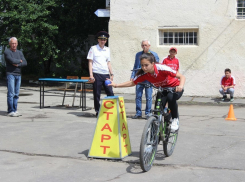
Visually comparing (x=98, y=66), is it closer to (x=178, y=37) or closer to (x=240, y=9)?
(x=178, y=37)

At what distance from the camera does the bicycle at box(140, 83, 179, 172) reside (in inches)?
209

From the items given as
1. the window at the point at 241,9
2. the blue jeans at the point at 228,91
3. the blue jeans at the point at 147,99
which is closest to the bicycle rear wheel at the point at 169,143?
the blue jeans at the point at 147,99

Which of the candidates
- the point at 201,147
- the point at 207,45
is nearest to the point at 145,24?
the point at 207,45

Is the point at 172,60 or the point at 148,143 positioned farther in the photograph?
the point at 172,60

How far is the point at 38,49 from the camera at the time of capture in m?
19.1

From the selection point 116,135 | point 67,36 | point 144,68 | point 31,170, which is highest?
point 67,36

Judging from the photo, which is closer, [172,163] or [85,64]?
[172,163]

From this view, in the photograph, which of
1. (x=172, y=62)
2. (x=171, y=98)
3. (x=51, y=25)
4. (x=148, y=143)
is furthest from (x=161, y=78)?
(x=51, y=25)

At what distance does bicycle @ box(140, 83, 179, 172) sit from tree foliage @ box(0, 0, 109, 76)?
41.5 ft

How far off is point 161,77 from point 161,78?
21mm

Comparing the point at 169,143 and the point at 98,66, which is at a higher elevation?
the point at 98,66

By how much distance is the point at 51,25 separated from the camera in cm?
1819

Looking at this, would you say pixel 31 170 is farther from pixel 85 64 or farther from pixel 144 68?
pixel 85 64

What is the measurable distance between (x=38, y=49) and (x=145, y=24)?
5.78 meters
